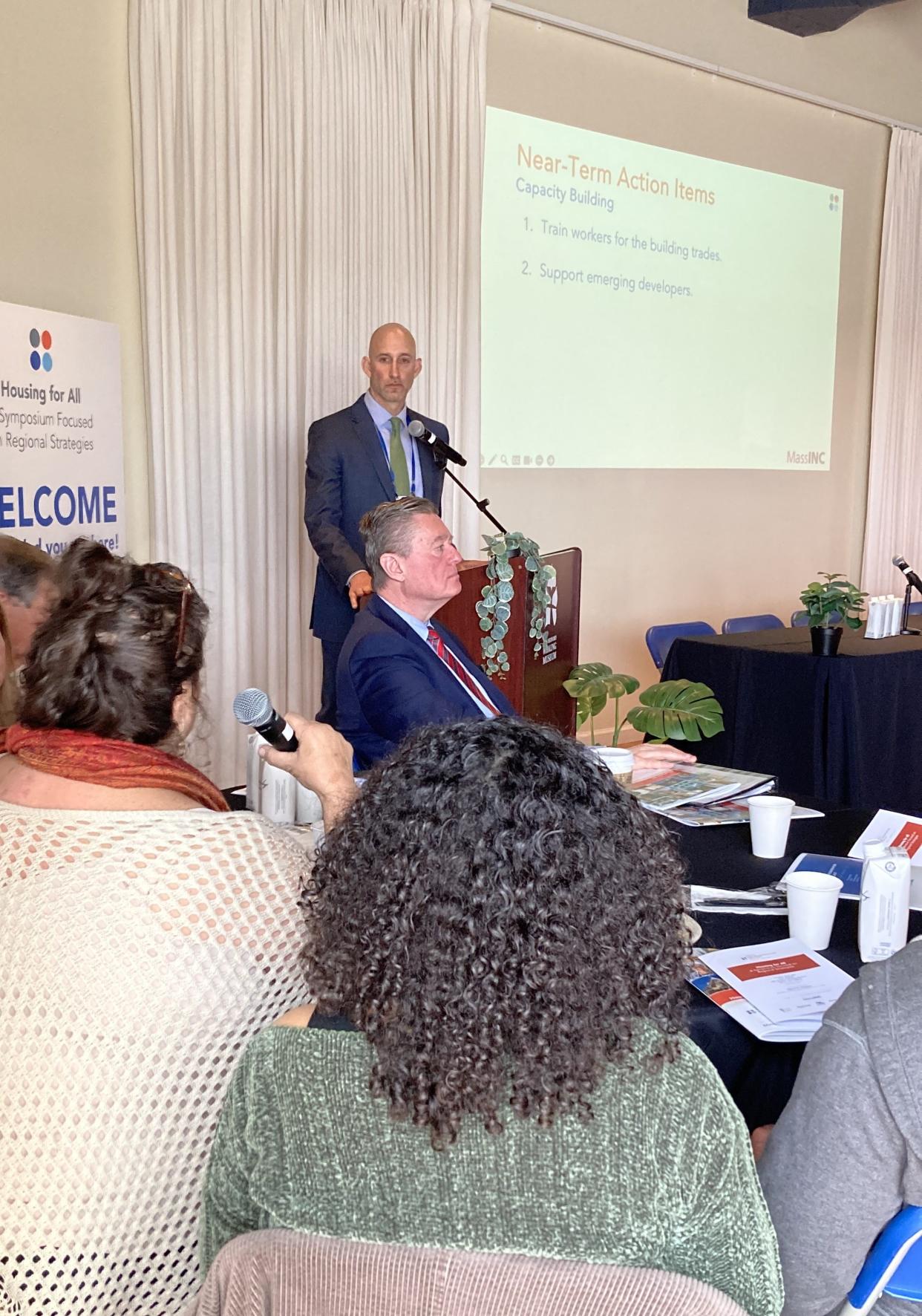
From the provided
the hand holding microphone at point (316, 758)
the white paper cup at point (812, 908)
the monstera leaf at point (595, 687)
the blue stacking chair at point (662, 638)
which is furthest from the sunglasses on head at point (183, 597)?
the blue stacking chair at point (662, 638)

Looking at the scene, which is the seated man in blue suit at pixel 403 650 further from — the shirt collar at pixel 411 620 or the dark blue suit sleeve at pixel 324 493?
the dark blue suit sleeve at pixel 324 493

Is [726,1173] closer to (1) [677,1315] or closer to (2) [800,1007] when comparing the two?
(1) [677,1315]

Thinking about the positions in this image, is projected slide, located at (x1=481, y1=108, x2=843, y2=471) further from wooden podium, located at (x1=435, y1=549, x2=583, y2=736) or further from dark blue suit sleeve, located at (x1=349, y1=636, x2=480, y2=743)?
dark blue suit sleeve, located at (x1=349, y1=636, x2=480, y2=743)

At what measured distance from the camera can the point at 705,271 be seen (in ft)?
22.4

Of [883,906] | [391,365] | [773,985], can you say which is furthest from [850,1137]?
[391,365]

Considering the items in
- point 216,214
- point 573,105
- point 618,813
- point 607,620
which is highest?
point 573,105

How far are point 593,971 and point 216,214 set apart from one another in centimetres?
448

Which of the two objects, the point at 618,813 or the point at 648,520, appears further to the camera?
the point at 648,520

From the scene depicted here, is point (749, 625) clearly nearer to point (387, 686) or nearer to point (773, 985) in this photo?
point (387, 686)

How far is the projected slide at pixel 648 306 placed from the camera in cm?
604

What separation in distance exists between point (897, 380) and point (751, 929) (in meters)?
7.06

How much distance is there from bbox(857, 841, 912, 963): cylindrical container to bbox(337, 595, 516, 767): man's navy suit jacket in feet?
3.95

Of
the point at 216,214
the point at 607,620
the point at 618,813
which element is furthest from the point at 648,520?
the point at 618,813

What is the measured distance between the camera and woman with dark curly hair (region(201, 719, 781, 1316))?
969 mm
